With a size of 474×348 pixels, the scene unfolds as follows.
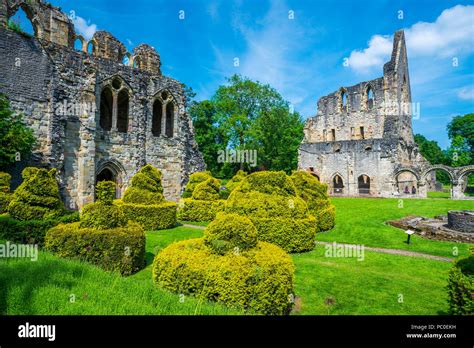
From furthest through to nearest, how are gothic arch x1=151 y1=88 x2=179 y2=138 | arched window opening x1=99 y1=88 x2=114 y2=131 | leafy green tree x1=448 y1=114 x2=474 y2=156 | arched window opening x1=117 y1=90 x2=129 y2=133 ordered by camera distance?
leafy green tree x1=448 y1=114 x2=474 y2=156
arched window opening x1=117 y1=90 x2=129 y2=133
gothic arch x1=151 y1=88 x2=179 y2=138
arched window opening x1=99 y1=88 x2=114 y2=131

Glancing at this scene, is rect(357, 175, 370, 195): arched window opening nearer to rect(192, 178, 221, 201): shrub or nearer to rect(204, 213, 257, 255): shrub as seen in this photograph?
rect(192, 178, 221, 201): shrub

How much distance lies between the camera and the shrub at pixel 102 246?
756 cm

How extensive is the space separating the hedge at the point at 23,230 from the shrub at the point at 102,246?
1326 mm

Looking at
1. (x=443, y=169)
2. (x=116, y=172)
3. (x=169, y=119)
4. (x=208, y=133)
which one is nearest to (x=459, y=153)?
(x=443, y=169)

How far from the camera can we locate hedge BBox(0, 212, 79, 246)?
8727mm

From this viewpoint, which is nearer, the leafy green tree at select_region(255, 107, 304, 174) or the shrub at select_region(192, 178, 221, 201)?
the shrub at select_region(192, 178, 221, 201)

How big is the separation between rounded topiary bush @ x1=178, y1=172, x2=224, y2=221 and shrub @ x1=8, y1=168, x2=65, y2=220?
8.45 metres

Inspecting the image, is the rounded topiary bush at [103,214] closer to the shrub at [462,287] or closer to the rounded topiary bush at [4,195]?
the rounded topiary bush at [4,195]

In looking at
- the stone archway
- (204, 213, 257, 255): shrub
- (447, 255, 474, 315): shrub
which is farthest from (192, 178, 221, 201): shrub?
(447, 255, 474, 315): shrub

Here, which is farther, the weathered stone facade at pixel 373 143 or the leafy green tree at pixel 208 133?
the leafy green tree at pixel 208 133

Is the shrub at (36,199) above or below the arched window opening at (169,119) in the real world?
below

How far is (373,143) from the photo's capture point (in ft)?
106

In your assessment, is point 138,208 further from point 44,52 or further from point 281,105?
point 281,105

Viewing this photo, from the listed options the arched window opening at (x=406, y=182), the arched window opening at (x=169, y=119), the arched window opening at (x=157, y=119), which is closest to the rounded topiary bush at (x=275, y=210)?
the arched window opening at (x=169, y=119)
